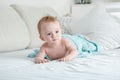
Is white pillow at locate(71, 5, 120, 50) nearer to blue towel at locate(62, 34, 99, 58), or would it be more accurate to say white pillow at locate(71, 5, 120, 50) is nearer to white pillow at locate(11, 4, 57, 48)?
blue towel at locate(62, 34, 99, 58)

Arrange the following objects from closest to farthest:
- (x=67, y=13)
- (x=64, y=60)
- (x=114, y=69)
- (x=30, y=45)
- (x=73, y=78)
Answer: (x=73, y=78) → (x=114, y=69) → (x=64, y=60) → (x=30, y=45) → (x=67, y=13)

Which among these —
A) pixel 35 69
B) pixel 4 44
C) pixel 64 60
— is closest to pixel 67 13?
pixel 4 44

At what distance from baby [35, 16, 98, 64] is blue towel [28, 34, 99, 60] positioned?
0.07 feet

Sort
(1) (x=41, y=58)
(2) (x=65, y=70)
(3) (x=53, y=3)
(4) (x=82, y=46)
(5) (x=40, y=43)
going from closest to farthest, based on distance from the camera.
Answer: (2) (x=65, y=70)
(1) (x=41, y=58)
(4) (x=82, y=46)
(5) (x=40, y=43)
(3) (x=53, y=3)

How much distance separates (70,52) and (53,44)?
10 centimetres

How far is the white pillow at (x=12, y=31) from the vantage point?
67.2 inches

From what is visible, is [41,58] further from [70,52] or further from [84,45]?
[84,45]

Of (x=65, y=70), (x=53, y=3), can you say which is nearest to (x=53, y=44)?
(x=65, y=70)

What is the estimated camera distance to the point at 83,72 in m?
1.05

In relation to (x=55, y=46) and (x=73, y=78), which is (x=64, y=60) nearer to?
(x=55, y=46)

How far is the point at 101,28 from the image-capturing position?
1851 mm

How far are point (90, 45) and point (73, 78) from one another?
635mm

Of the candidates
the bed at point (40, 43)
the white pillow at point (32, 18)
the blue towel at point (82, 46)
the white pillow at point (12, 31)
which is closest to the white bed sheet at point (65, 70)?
the bed at point (40, 43)

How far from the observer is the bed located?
104cm
